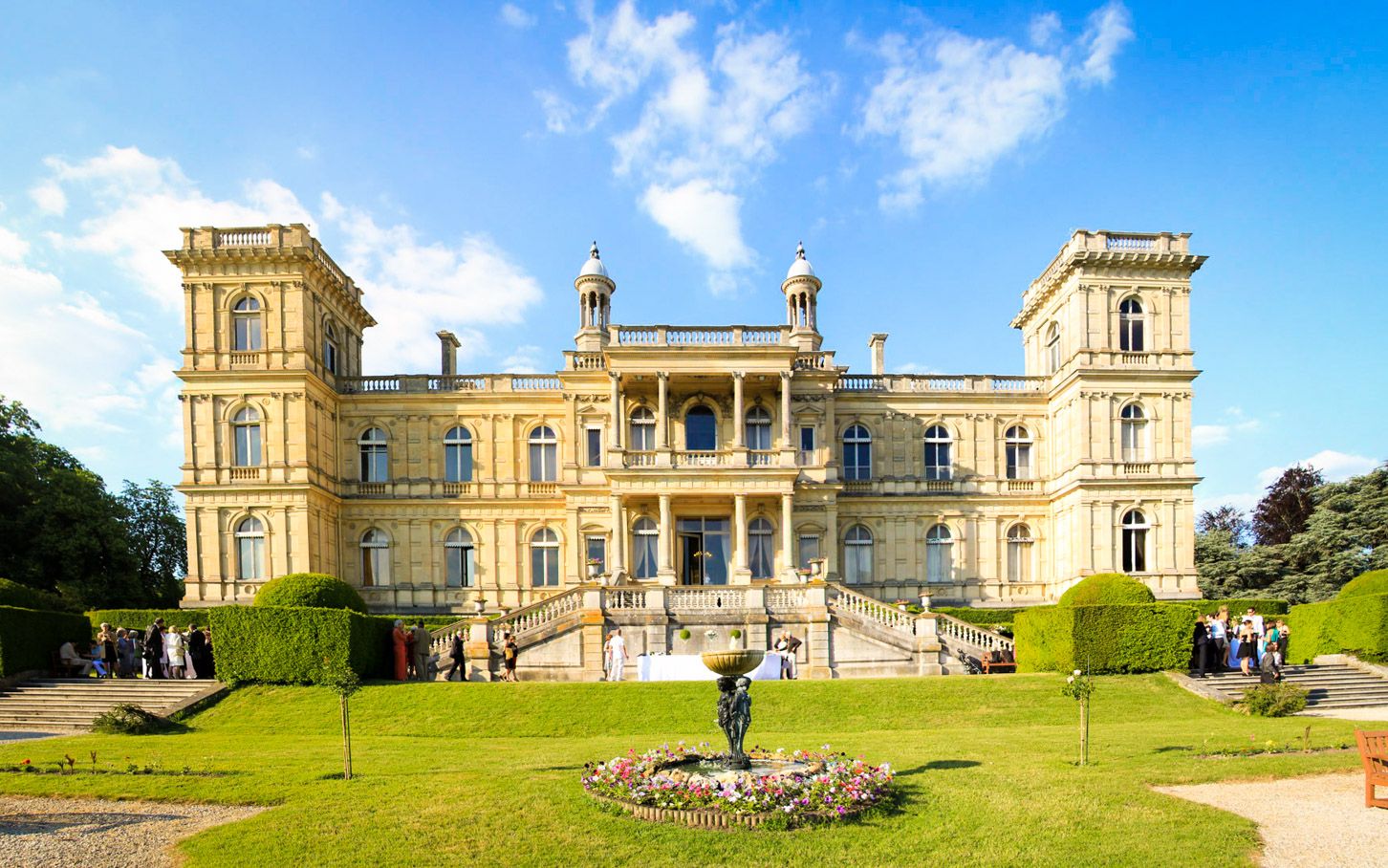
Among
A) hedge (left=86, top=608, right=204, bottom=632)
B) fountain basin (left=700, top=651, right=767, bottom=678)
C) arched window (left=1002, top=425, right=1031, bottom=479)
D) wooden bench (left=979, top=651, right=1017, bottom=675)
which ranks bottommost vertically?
wooden bench (left=979, top=651, right=1017, bottom=675)

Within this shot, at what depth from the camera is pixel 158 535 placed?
50312mm

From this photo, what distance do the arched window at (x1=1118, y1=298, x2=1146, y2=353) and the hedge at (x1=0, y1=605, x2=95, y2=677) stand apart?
36.5 metres

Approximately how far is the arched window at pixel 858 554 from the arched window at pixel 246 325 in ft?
78.9

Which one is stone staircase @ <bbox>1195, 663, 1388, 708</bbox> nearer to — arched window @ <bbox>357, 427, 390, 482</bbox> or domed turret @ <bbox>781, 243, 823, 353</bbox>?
domed turret @ <bbox>781, 243, 823, 353</bbox>

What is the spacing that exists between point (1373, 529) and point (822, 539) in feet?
87.3

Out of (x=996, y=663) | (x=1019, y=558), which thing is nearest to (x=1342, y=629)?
(x=996, y=663)

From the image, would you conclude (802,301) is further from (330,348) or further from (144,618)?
(144,618)

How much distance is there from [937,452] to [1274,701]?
782 inches

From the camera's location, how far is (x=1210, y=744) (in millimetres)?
15648

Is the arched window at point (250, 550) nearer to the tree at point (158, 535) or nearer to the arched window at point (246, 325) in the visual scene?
the arched window at point (246, 325)

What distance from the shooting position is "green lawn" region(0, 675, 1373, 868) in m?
10.1

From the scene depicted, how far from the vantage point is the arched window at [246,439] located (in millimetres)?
35031

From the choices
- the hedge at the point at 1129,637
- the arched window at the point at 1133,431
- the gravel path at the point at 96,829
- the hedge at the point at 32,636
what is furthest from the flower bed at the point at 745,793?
the arched window at the point at 1133,431

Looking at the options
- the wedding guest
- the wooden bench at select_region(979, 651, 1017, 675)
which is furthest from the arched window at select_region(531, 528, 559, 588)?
the wooden bench at select_region(979, 651, 1017, 675)
